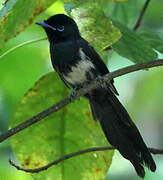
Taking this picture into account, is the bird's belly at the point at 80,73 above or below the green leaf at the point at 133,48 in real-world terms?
below

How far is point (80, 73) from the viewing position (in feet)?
11.1

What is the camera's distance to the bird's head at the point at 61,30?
3553 millimetres

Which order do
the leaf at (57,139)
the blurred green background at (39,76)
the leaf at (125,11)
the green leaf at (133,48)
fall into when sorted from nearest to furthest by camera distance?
1. the green leaf at (133,48)
2. the leaf at (57,139)
3. the blurred green background at (39,76)
4. the leaf at (125,11)

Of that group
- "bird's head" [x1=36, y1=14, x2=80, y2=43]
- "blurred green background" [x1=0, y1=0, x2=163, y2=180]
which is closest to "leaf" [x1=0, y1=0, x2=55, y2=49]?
"blurred green background" [x1=0, y1=0, x2=163, y2=180]

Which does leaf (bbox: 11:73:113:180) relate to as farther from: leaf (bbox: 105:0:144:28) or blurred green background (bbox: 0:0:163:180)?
leaf (bbox: 105:0:144:28)

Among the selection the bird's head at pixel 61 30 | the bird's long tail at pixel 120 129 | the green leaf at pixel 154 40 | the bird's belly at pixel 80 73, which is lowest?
the bird's long tail at pixel 120 129

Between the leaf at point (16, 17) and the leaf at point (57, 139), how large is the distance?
0.60m

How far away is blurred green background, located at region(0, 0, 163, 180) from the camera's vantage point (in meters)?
2.95

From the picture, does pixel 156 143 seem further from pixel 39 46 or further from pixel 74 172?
pixel 74 172

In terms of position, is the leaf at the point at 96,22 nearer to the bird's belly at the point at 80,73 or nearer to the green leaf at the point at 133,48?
the green leaf at the point at 133,48

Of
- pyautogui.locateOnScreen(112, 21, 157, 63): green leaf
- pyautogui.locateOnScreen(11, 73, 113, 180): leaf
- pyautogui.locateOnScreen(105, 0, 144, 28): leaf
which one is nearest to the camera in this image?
pyautogui.locateOnScreen(112, 21, 157, 63): green leaf

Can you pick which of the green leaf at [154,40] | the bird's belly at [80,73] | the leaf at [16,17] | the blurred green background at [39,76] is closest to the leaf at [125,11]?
the blurred green background at [39,76]

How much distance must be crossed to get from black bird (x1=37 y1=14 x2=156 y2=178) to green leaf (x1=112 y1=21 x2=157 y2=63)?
29.7 inches

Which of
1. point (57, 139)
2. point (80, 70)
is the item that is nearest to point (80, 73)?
point (80, 70)
